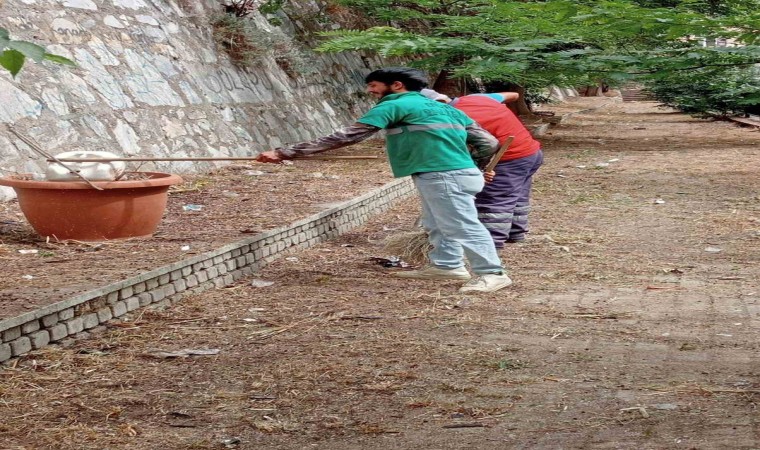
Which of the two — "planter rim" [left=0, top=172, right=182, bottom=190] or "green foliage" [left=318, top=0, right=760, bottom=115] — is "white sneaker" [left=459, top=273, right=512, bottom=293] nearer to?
"planter rim" [left=0, top=172, right=182, bottom=190]

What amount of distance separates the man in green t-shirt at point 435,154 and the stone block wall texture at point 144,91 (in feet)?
11.1

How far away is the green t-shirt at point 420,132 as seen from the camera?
21.8 ft

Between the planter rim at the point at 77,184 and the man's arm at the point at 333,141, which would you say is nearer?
the man's arm at the point at 333,141

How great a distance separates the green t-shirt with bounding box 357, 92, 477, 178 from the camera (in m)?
6.64

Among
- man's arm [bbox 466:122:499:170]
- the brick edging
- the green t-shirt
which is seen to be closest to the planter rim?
the brick edging

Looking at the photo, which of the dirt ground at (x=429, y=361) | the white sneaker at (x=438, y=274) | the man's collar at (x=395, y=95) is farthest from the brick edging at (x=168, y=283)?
the man's collar at (x=395, y=95)

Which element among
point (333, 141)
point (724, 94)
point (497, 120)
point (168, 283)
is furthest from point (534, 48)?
point (724, 94)

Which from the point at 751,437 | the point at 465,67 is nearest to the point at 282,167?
the point at 465,67

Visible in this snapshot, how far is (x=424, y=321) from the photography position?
586 cm

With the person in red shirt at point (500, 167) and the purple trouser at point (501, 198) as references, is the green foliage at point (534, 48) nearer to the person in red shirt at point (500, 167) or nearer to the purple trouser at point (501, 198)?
the person in red shirt at point (500, 167)

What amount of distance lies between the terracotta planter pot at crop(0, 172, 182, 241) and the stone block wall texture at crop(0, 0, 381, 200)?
71.1 inches

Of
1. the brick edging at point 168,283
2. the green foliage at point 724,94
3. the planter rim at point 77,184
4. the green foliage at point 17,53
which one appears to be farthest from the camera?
the green foliage at point 724,94

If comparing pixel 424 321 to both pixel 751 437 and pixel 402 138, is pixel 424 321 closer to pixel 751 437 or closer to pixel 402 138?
pixel 402 138

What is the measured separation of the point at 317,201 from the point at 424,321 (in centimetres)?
408
